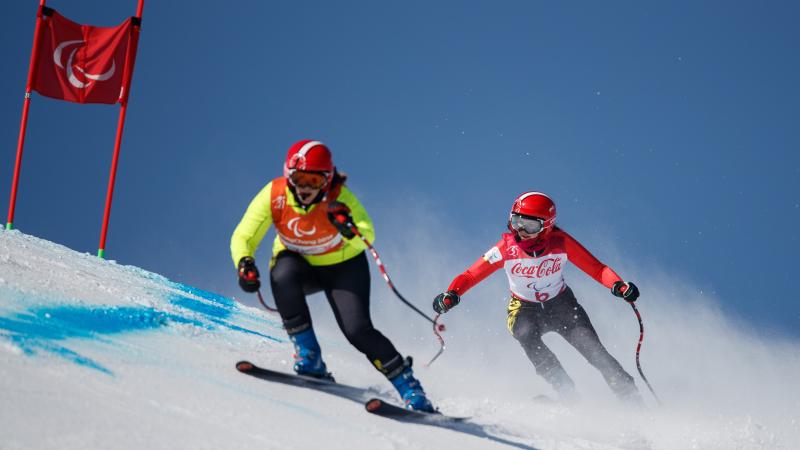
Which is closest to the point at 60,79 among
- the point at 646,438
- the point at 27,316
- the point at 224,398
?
the point at 27,316

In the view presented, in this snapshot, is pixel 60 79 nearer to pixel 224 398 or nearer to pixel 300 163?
pixel 300 163

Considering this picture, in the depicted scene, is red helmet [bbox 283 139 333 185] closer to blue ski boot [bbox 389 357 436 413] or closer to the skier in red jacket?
blue ski boot [bbox 389 357 436 413]

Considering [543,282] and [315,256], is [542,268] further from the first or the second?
[315,256]

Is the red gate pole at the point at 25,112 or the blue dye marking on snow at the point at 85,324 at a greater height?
the red gate pole at the point at 25,112

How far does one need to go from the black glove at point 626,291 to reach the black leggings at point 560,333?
0.49 meters

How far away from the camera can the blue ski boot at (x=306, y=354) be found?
5.17 m

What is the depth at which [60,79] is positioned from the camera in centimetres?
1252

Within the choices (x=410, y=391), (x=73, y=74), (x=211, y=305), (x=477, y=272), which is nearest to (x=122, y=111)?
(x=73, y=74)

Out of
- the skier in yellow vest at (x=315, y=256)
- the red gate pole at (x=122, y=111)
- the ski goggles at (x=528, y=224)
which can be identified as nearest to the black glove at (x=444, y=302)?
the ski goggles at (x=528, y=224)

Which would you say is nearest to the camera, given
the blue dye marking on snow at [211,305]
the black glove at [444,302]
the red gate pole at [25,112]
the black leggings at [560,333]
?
the black glove at [444,302]

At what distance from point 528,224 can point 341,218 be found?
296cm

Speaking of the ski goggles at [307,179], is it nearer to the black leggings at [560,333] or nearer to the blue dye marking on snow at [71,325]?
the blue dye marking on snow at [71,325]

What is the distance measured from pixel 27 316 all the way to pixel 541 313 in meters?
4.92

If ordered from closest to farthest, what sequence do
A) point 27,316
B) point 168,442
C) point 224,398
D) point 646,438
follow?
point 168,442 < point 224,398 < point 27,316 < point 646,438
